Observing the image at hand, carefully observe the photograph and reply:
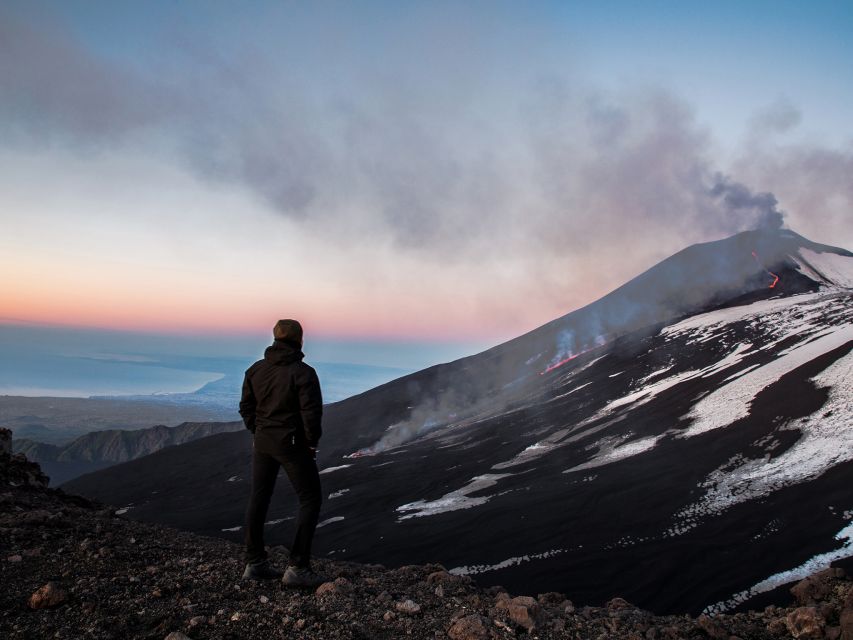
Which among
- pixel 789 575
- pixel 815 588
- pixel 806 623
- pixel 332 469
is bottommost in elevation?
pixel 332 469

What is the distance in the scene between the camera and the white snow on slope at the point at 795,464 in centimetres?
1752

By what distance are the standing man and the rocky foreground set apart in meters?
0.30

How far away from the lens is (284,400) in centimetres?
568

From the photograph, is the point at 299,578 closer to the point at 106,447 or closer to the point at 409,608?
the point at 409,608

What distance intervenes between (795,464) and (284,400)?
19484 millimetres

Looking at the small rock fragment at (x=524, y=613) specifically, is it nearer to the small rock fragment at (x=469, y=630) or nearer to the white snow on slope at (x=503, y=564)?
the small rock fragment at (x=469, y=630)

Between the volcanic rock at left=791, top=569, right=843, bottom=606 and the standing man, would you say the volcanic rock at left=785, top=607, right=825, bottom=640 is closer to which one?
the volcanic rock at left=791, top=569, right=843, bottom=606

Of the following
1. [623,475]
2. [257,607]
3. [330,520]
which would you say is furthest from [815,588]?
[330,520]

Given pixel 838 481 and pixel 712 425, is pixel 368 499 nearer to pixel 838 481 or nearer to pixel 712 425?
pixel 712 425

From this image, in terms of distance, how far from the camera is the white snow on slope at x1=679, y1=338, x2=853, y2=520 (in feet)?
57.5

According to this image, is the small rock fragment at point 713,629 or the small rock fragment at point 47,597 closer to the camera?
the small rock fragment at point 47,597

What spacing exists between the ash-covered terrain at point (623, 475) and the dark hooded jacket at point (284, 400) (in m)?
8.91

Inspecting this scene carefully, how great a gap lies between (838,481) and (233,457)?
4661cm

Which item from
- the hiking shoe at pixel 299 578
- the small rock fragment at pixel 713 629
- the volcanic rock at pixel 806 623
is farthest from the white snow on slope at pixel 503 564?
the hiking shoe at pixel 299 578
